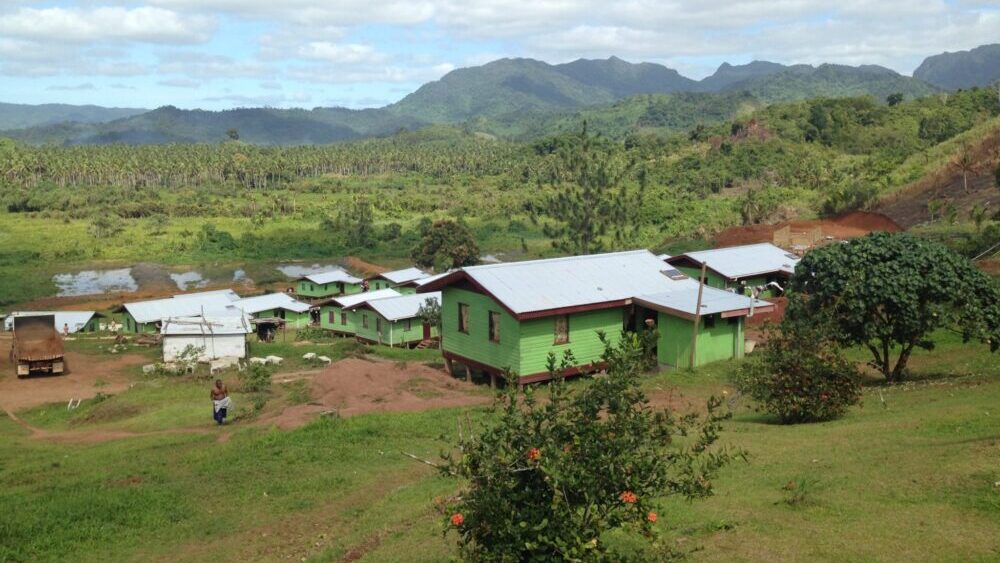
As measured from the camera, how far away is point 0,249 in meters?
72.8

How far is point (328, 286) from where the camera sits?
5853 cm

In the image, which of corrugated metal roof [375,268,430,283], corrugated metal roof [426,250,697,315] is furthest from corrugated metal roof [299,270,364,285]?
corrugated metal roof [426,250,697,315]

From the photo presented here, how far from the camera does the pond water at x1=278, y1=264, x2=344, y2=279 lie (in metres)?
69.2

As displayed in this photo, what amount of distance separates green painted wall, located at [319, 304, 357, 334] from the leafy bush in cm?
3175

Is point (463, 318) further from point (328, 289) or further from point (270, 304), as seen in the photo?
point (328, 289)

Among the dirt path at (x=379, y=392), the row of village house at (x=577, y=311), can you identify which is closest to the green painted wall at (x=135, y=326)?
the row of village house at (x=577, y=311)

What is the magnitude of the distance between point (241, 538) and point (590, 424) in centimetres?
803

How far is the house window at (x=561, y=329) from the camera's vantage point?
961 inches

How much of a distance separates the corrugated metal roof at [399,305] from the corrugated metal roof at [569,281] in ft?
47.9

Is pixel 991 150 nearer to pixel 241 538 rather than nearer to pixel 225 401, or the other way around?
pixel 225 401

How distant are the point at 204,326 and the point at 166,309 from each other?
1129 centimetres

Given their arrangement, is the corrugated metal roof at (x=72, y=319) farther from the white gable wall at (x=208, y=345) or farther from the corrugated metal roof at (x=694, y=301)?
the corrugated metal roof at (x=694, y=301)

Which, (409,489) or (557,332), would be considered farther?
(557,332)

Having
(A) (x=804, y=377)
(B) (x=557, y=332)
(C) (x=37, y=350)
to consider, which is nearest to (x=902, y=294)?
(A) (x=804, y=377)
